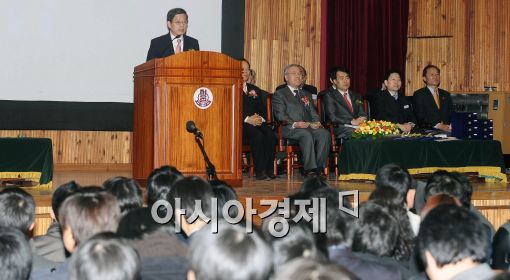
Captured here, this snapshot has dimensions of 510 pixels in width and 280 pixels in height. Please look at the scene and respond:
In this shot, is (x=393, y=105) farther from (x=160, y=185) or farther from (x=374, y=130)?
(x=160, y=185)

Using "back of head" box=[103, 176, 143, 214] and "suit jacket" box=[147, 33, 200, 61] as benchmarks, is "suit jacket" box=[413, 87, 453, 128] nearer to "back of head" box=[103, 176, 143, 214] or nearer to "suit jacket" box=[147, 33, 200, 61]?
"suit jacket" box=[147, 33, 200, 61]

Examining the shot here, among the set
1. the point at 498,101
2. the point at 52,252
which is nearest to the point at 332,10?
the point at 498,101

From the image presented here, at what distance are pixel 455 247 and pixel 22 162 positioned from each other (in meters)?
5.22

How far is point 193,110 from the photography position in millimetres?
6418

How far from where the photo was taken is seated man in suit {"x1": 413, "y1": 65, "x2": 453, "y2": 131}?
9.46 m

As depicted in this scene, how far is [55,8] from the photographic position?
895 centimetres

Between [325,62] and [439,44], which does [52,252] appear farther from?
[439,44]

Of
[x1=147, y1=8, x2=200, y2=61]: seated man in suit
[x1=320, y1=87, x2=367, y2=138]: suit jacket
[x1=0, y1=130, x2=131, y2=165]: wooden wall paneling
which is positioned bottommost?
[x1=0, y1=130, x2=131, y2=165]: wooden wall paneling

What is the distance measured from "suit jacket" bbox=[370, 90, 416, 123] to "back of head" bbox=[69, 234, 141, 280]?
23.5 feet

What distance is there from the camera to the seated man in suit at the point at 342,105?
883 centimetres

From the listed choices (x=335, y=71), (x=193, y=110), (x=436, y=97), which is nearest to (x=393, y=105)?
(x=436, y=97)

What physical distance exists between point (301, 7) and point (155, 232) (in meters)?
7.14

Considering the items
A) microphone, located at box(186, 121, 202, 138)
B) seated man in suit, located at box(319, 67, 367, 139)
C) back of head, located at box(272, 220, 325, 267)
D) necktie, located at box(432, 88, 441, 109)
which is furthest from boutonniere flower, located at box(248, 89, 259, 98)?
back of head, located at box(272, 220, 325, 267)

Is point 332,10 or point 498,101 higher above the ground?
point 332,10
